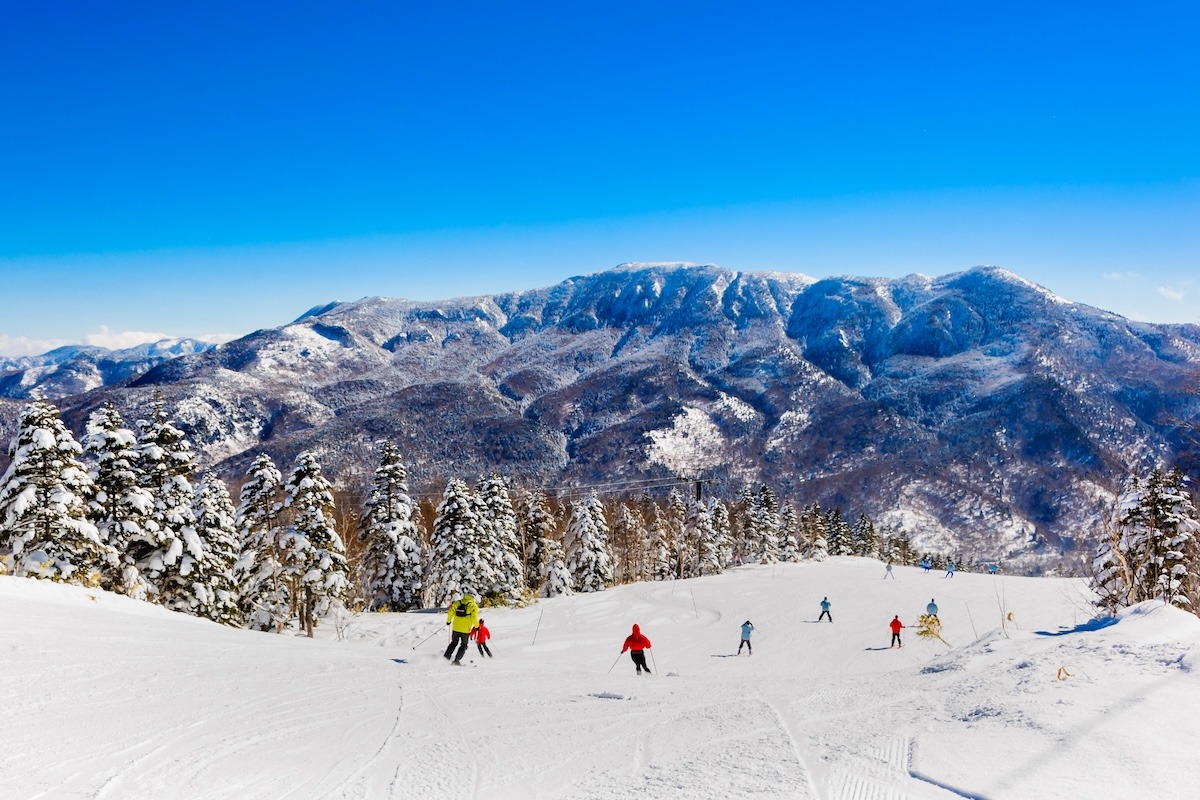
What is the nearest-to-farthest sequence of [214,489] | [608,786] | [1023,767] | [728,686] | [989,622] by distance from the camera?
[1023,767] → [608,786] → [728,686] → [214,489] → [989,622]

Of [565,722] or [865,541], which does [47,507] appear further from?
[865,541]

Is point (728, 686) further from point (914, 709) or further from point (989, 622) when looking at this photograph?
point (989, 622)

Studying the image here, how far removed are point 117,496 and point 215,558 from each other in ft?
13.8

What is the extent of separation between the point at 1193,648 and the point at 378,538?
35389 mm

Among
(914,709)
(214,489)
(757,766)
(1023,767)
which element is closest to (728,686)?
(914,709)

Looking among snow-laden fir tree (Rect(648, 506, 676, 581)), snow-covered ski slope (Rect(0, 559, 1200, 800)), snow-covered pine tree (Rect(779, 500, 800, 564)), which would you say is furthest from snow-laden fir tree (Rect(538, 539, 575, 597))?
snow-covered pine tree (Rect(779, 500, 800, 564))

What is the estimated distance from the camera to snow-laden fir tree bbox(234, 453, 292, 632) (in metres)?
27.9

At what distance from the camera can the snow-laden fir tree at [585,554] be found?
47906 millimetres

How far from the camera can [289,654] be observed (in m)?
13.3

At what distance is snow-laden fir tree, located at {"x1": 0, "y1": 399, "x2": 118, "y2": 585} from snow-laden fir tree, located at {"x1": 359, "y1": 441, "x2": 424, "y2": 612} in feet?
50.7

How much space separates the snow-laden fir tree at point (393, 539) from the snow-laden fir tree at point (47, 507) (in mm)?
15450

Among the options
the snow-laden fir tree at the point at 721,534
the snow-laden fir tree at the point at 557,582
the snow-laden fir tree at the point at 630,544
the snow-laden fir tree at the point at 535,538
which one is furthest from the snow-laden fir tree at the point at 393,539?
the snow-laden fir tree at the point at 721,534

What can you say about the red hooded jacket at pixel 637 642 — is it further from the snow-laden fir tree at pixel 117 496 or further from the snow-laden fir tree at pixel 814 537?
the snow-laden fir tree at pixel 814 537

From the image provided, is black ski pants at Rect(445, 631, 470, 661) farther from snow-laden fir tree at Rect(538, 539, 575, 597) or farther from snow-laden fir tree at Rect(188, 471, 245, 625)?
snow-laden fir tree at Rect(538, 539, 575, 597)
